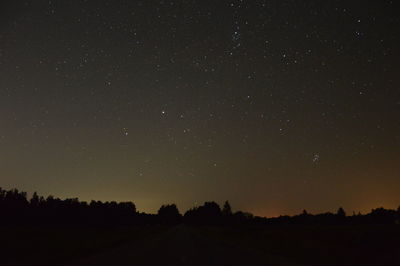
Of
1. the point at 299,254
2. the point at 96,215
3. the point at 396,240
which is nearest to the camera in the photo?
the point at 299,254

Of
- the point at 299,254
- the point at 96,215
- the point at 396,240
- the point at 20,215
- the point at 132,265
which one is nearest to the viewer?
the point at 132,265

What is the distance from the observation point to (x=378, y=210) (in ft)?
459

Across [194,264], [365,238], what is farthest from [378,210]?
[194,264]

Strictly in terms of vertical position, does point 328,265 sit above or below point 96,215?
below

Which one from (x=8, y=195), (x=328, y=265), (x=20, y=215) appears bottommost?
(x=328, y=265)

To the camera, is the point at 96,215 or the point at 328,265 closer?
the point at 328,265

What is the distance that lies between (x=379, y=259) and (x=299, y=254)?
5.90m

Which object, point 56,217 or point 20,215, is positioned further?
point 56,217

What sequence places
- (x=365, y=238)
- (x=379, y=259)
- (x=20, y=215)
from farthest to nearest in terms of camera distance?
(x=20, y=215) < (x=365, y=238) < (x=379, y=259)

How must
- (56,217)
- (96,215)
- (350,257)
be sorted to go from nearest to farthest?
(350,257)
(56,217)
(96,215)

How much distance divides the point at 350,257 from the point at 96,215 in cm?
11914

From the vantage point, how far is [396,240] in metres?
33.3

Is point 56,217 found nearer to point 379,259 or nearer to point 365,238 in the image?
point 365,238

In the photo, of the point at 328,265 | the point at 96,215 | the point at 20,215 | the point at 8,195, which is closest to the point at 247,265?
the point at 328,265
